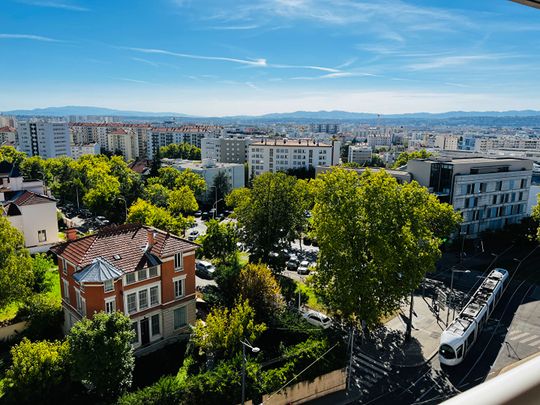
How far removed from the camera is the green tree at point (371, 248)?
25.2 metres

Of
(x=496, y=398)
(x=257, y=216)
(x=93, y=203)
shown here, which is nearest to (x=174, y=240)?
(x=257, y=216)

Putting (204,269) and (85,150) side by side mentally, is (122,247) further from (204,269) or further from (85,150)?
(85,150)

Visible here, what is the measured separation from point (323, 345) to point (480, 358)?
38.2 ft

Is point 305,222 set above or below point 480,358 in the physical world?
above

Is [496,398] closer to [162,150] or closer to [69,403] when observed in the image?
[69,403]

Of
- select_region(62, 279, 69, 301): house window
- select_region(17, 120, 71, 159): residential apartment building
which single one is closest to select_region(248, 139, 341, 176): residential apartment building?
select_region(62, 279, 69, 301): house window

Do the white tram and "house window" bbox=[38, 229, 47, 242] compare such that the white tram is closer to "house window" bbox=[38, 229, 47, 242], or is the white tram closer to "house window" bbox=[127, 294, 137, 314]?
"house window" bbox=[127, 294, 137, 314]

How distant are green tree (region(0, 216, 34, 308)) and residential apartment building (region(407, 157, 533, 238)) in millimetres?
43821

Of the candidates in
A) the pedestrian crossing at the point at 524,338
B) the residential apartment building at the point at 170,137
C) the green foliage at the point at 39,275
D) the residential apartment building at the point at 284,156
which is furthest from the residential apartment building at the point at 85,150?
the pedestrian crossing at the point at 524,338

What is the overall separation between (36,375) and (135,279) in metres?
7.27

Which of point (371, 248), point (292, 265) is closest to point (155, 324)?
point (371, 248)

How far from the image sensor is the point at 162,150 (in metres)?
138

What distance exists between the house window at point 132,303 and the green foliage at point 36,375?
4.75 m

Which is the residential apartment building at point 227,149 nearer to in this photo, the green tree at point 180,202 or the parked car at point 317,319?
the green tree at point 180,202
